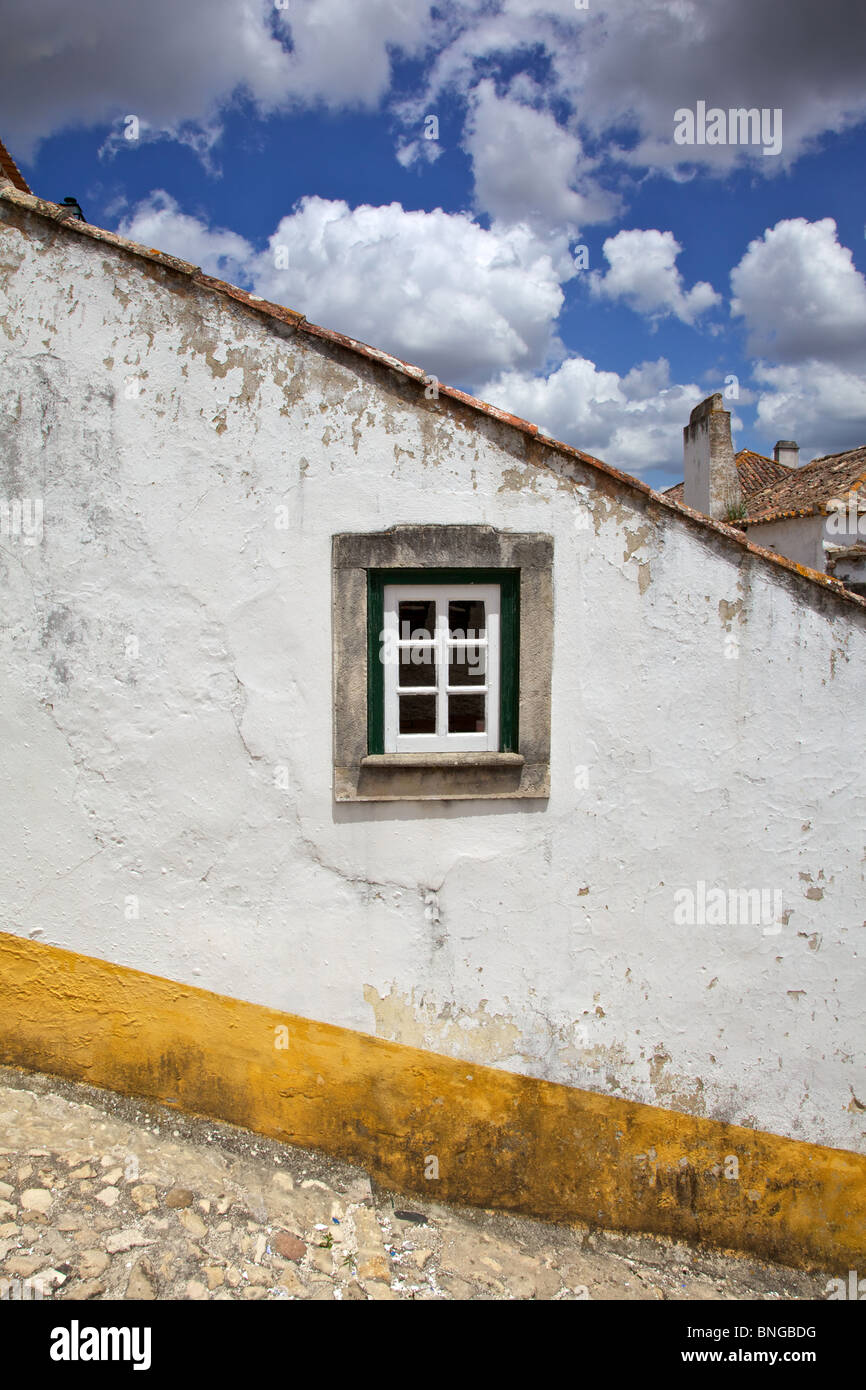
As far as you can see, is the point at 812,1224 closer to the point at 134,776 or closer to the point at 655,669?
the point at 655,669

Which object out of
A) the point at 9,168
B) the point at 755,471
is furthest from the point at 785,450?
the point at 9,168

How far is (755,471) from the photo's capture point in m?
17.2

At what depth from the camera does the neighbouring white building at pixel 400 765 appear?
4.48 metres

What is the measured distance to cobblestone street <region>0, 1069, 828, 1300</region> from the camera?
3873 millimetres

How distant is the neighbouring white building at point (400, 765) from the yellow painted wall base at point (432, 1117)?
A: 1.0 inches

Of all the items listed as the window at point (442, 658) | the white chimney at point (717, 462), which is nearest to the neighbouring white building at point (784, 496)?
the white chimney at point (717, 462)

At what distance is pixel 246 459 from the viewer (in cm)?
450

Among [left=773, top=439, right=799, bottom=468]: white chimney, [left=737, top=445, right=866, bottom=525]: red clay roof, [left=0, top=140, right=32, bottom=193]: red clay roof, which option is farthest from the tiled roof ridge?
[left=773, top=439, right=799, bottom=468]: white chimney

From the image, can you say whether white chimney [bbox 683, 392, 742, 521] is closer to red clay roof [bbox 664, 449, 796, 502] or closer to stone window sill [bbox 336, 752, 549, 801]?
red clay roof [bbox 664, 449, 796, 502]

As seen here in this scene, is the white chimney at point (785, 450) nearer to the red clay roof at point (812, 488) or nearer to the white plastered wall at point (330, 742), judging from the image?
the red clay roof at point (812, 488)

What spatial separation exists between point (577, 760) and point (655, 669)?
0.73m

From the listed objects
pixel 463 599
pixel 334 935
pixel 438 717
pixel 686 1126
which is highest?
pixel 463 599

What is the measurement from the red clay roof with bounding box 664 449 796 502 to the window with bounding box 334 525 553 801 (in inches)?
481
